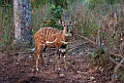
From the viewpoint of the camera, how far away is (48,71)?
8336mm

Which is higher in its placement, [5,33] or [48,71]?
[5,33]

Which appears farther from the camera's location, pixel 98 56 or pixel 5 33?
pixel 5 33

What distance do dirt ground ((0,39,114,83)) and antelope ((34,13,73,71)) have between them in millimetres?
378

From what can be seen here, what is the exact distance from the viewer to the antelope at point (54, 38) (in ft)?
27.3

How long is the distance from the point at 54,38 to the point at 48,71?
2.86ft

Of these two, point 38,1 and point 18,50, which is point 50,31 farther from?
point 38,1

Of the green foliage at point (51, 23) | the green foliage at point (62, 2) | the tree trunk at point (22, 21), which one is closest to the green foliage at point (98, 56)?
the green foliage at point (51, 23)

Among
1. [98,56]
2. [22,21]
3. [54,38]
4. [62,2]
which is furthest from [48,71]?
[62,2]

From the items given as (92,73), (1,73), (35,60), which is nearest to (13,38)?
(35,60)

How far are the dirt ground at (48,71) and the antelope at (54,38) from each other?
38cm

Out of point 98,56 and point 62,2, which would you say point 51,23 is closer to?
point 98,56

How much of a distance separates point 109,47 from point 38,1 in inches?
304

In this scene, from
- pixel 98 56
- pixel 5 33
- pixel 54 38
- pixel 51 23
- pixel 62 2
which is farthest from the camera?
pixel 62 2

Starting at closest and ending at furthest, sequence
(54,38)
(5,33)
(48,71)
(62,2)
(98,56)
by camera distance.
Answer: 1. (98,56)
2. (48,71)
3. (54,38)
4. (5,33)
5. (62,2)
